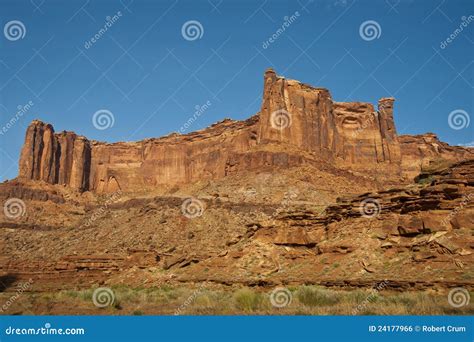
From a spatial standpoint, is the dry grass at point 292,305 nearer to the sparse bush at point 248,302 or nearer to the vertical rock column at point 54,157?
the sparse bush at point 248,302

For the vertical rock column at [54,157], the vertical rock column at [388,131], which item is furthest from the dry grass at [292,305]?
the vertical rock column at [54,157]

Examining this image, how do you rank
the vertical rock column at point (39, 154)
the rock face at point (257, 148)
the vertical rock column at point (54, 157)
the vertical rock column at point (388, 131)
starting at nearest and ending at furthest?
the rock face at point (257, 148) → the vertical rock column at point (388, 131) → the vertical rock column at point (39, 154) → the vertical rock column at point (54, 157)

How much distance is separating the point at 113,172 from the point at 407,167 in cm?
7225

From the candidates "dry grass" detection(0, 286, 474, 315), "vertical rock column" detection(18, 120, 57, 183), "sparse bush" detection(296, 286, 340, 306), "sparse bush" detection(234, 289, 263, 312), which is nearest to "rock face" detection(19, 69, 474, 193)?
"vertical rock column" detection(18, 120, 57, 183)

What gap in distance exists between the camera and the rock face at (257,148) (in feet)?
279

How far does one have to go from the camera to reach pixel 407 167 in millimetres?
120188

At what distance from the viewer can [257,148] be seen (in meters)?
81.3

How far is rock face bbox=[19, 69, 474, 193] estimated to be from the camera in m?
85.1

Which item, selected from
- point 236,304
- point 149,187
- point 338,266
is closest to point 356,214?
point 338,266

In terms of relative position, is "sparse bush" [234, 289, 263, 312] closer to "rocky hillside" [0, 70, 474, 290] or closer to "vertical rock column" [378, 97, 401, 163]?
"rocky hillside" [0, 70, 474, 290]

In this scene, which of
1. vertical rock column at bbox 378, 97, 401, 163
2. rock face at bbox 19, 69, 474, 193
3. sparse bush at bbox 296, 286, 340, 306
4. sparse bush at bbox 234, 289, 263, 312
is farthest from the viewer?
vertical rock column at bbox 378, 97, 401, 163

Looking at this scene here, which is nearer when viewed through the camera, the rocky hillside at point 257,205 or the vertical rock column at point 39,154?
the rocky hillside at point 257,205

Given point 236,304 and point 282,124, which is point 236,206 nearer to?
point 282,124

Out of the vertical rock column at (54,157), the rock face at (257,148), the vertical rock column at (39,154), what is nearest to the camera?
the rock face at (257,148)
